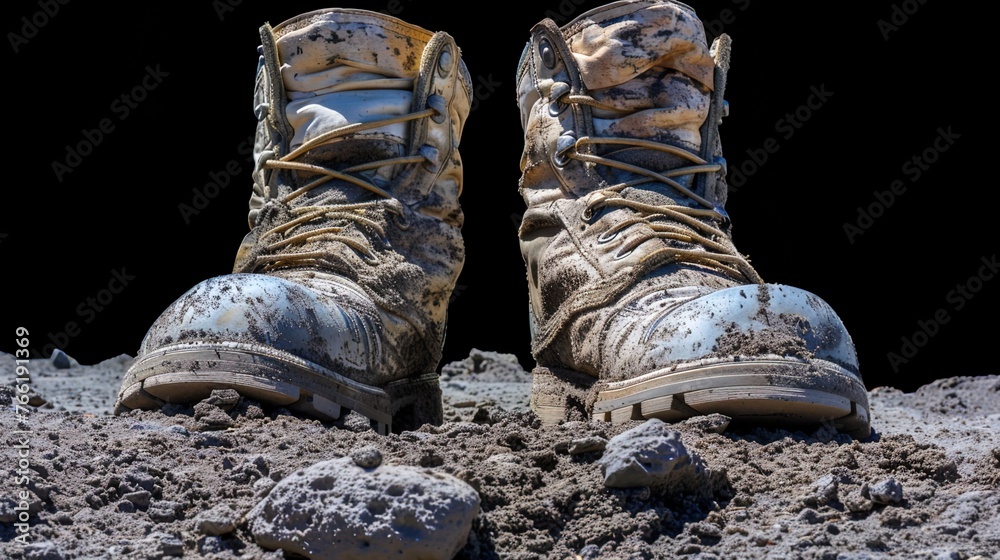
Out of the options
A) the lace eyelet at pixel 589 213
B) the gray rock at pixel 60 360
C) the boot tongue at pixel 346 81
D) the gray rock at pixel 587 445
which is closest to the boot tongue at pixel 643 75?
the lace eyelet at pixel 589 213

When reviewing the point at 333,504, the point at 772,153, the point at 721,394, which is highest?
the point at 333,504

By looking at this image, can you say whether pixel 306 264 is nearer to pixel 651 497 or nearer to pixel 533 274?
pixel 533 274

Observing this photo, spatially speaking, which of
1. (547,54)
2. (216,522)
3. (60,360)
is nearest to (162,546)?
(216,522)

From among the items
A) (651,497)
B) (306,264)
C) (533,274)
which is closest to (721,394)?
(651,497)

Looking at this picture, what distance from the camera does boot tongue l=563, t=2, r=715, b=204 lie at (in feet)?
7.87

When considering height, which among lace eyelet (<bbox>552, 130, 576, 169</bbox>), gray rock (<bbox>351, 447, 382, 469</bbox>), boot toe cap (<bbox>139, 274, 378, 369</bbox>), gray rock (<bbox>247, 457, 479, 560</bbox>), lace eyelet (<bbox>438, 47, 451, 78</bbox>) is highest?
A: lace eyelet (<bbox>438, 47, 451, 78</bbox>)

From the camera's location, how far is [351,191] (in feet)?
8.07

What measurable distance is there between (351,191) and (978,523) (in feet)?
5.08

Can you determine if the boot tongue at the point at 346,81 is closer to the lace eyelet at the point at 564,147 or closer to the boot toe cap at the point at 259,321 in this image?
the lace eyelet at the point at 564,147

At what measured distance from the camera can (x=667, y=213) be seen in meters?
2.30

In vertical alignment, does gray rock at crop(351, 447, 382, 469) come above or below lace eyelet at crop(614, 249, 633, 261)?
above

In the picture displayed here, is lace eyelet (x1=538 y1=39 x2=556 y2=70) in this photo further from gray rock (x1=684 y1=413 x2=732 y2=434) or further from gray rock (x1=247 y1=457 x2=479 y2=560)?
gray rock (x1=247 y1=457 x2=479 y2=560)

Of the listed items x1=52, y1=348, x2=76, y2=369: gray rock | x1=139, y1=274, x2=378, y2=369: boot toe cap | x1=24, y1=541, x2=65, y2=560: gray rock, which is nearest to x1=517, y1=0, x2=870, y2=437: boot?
x1=139, y1=274, x2=378, y2=369: boot toe cap

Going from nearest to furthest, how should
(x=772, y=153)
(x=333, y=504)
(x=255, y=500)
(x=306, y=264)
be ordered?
1. (x=333, y=504)
2. (x=255, y=500)
3. (x=306, y=264)
4. (x=772, y=153)
